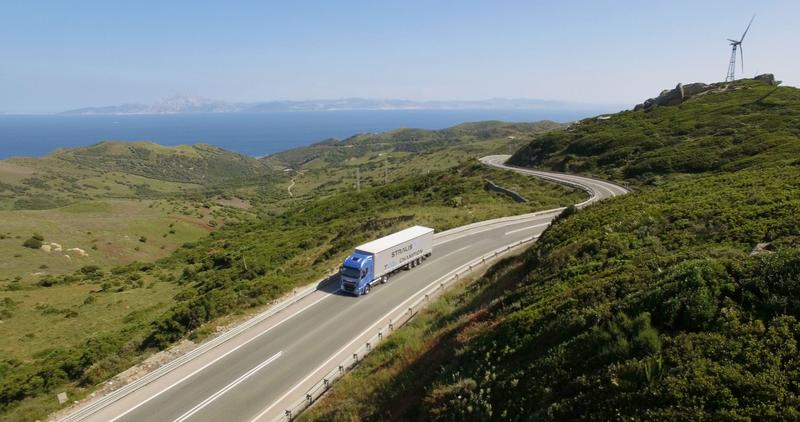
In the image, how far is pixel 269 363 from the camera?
2203cm

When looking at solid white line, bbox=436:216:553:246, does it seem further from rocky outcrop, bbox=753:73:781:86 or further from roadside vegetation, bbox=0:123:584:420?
rocky outcrop, bbox=753:73:781:86

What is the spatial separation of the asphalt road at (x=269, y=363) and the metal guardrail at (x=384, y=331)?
2.26ft

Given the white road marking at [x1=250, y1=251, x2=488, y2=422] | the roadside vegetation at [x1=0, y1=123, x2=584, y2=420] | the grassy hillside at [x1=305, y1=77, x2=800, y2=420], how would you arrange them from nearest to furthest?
the grassy hillside at [x1=305, y1=77, x2=800, y2=420], the white road marking at [x1=250, y1=251, x2=488, y2=422], the roadside vegetation at [x1=0, y1=123, x2=584, y2=420]

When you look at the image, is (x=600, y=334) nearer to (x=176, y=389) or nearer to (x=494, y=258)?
(x=176, y=389)

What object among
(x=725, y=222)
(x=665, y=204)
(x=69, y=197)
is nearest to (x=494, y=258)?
(x=665, y=204)

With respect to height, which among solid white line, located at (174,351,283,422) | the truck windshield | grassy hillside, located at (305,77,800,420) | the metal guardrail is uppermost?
grassy hillside, located at (305,77,800,420)

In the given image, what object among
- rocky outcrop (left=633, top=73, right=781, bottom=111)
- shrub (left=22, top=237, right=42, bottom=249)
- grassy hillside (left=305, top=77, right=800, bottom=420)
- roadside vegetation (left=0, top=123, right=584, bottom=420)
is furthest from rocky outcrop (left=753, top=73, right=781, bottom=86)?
shrub (left=22, top=237, right=42, bottom=249)

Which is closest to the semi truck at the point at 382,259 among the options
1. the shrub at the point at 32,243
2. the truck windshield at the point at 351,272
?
the truck windshield at the point at 351,272

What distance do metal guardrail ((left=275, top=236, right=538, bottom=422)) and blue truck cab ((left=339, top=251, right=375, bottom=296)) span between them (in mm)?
3898

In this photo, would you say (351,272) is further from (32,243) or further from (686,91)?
(686,91)

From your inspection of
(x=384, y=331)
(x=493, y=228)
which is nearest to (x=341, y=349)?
(x=384, y=331)

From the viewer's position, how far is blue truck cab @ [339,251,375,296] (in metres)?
29.1

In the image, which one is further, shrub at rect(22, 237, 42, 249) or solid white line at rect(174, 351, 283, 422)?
shrub at rect(22, 237, 42, 249)

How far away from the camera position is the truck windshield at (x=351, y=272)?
29062mm
